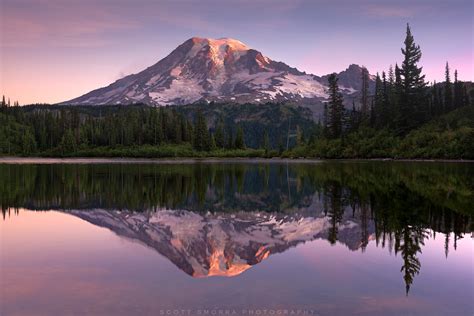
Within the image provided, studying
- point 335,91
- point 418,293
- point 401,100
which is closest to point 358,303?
point 418,293

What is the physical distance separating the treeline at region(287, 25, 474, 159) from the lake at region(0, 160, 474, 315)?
277 feet

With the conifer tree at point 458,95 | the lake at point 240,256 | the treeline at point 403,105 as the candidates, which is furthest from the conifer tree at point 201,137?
the lake at point 240,256

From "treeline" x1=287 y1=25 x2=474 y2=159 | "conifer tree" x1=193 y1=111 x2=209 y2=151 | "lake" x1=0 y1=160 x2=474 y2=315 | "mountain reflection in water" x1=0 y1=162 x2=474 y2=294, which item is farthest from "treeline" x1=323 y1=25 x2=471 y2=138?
"lake" x1=0 y1=160 x2=474 y2=315

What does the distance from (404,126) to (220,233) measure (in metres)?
118

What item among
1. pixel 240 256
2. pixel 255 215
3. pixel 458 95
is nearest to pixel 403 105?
pixel 458 95

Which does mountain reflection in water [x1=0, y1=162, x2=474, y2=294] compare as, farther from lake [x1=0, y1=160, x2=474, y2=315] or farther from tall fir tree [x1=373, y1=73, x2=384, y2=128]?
tall fir tree [x1=373, y1=73, x2=384, y2=128]

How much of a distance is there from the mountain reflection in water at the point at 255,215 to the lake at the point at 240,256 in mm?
97

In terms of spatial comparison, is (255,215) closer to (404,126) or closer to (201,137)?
(404,126)

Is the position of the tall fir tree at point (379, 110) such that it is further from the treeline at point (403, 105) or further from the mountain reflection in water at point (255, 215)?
the mountain reflection in water at point (255, 215)

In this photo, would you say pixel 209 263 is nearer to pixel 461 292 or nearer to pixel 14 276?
pixel 14 276

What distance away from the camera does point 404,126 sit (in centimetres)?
13288

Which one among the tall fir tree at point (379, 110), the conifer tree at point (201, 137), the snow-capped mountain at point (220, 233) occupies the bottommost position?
the snow-capped mountain at point (220, 233)

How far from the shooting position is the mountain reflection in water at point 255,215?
19422 mm

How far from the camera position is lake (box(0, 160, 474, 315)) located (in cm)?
1263
